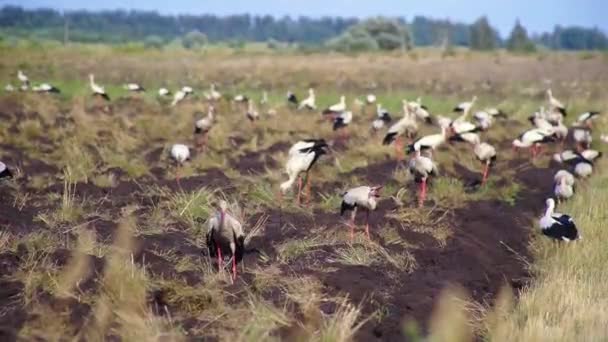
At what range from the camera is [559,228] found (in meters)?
9.17

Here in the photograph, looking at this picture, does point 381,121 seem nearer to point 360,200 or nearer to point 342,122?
point 342,122

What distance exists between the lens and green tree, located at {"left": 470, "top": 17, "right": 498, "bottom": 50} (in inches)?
3563

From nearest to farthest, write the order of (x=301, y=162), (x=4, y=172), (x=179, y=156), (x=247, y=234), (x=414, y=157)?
(x=247, y=234) < (x=4, y=172) < (x=301, y=162) < (x=414, y=157) < (x=179, y=156)

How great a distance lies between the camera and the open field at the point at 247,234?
20.6 feet

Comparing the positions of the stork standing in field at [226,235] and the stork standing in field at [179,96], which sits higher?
the stork standing in field at [226,235]

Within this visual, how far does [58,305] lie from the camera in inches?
243

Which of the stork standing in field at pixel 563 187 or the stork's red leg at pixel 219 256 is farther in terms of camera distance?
the stork standing in field at pixel 563 187

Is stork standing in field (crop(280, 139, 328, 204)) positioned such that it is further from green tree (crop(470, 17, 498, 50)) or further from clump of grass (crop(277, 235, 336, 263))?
green tree (crop(470, 17, 498, 50))

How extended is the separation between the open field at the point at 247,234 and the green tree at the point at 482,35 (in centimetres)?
7070

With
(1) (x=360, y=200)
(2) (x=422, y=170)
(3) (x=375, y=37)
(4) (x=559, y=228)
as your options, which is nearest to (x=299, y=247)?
(1) (x=360, y=200)

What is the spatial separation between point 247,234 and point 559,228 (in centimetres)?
377

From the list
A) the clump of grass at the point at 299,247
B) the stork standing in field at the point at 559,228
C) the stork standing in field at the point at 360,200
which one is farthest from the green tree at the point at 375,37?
the clump of grass at the point at 299,247

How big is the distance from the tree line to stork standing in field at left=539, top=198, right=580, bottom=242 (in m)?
57.9

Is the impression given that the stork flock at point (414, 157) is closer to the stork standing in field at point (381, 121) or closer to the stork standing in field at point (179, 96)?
the stork standing in field at point (381, 121)
